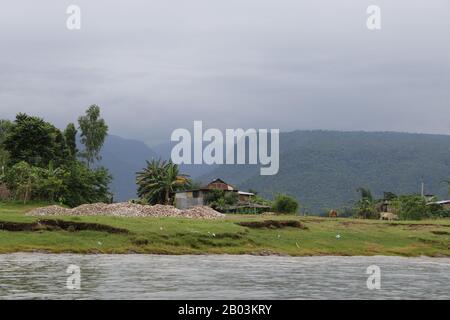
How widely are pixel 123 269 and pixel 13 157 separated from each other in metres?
79.0

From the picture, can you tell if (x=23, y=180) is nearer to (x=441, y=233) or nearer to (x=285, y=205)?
(x=285, y=205)

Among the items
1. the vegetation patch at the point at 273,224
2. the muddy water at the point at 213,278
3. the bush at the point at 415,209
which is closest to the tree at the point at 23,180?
the vegetation patch at the point at 273,224

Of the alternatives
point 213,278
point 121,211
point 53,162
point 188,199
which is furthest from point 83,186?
point 213,278

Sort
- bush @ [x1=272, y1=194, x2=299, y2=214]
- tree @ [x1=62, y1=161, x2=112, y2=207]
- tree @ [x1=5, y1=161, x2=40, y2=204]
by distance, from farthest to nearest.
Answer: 1. bush @ [x1=272, y1=194, x2=299, y2=214]
2. tree @ [x1=62, y1=161, x2=112, y2=207]
3. tree @ [x1=5, y1=161, x2=40, y2=204]

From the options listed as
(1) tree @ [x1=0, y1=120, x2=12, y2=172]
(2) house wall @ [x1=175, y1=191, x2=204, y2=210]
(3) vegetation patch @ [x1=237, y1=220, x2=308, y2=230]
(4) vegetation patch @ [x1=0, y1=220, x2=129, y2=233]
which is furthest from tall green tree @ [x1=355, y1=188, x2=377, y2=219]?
(4) vegetation patch @ [x1=0, y1=220, x2=129, y2=233]

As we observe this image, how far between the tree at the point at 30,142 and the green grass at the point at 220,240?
52030mm

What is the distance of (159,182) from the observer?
4766 inches

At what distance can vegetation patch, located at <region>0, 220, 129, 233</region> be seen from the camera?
59656mm

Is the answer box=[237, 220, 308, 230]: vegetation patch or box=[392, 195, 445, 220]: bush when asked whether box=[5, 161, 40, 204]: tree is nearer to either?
box=[237, 220, 308, 230]: vegetation patch

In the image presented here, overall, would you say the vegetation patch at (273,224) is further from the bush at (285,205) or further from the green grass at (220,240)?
the bush at (285,205)

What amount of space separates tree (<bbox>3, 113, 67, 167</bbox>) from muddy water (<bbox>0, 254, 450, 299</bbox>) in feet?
218

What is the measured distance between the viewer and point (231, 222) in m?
71.4
